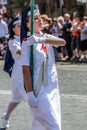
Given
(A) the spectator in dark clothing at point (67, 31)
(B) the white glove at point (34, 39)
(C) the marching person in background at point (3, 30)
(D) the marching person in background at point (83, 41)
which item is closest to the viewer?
(B) the white glove at point (34, 39)

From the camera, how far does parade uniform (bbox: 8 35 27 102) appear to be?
26.6 feet

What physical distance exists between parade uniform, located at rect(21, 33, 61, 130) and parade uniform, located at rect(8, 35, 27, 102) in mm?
2210

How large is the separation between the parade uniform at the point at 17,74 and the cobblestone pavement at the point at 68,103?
467mm

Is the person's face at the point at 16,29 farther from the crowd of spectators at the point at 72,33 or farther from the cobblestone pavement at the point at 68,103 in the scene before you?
the crowd of spectators at the point at 72,33

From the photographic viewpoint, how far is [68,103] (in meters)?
10.6

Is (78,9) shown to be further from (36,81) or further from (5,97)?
(36,81)

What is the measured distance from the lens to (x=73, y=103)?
34.6 feet

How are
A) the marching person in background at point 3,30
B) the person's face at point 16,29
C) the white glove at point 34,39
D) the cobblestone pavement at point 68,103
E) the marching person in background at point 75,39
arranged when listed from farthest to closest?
the marching person in background at point 3,30 < the marching person in background at point 75,39 < the cobblestone pavement at point 68,103 < the person's face at point 16,29 < the white glove at point 34,39

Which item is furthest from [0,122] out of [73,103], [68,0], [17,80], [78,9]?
[68,0]

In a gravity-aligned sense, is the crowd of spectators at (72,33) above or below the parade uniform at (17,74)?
below

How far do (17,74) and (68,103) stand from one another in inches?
99.3

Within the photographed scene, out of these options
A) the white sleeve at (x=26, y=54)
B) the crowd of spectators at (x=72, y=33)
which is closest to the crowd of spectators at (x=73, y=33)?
the crowd of spectators at (x=72, y=33)

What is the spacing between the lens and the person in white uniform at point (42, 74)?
5.72 m

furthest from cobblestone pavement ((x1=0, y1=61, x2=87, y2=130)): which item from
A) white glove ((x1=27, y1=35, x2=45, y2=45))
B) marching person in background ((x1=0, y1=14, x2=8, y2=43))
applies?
marching person in background ((x1=0, y1=14, x2=8, y2=43))
